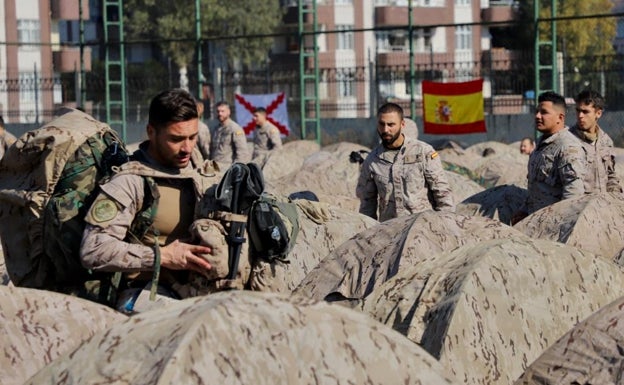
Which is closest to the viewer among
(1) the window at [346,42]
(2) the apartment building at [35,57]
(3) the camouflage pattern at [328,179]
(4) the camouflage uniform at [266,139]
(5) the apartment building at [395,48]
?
(3) the camouflage pattern at [328,179]

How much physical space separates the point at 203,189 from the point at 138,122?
23.8 meters

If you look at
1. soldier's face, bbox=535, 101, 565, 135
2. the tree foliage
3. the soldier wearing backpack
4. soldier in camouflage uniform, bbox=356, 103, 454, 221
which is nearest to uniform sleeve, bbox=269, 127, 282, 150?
soldier's face, bbox=535, 101, 565, 135

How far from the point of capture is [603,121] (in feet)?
81.8

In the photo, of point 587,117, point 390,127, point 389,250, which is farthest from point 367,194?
point 389,250

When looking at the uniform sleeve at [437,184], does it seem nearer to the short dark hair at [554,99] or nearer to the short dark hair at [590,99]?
the short dark hair at [554,99]

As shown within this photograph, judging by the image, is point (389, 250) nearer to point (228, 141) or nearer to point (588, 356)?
point (588, 356)

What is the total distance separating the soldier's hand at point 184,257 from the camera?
5938 millimetres

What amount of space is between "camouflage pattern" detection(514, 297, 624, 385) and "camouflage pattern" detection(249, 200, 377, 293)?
303 centimetres

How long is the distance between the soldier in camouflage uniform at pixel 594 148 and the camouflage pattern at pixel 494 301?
4.84m

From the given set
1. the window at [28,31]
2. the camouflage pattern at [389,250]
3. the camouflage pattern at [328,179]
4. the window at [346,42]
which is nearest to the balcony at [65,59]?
the window at [346,42]

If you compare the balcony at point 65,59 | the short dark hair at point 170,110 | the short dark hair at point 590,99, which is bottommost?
the short dark hair at point 590,99

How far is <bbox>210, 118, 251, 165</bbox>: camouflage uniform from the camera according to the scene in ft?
66.1

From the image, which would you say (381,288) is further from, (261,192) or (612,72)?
(612,72)

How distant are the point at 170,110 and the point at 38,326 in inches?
40.2
